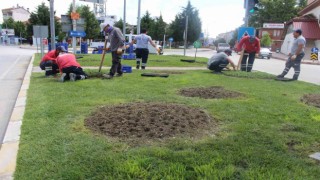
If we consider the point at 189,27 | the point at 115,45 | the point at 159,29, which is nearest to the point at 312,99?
the point at 115,45

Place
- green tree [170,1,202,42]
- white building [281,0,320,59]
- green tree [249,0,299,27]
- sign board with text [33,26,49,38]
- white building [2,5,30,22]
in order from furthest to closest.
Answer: white building [2,5,30,22], green tree [170,1,202,42], green tree [249,0,299,27], white building [281,0,320,59], sign board with text [33,26,49,38]

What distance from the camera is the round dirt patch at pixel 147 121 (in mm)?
4414

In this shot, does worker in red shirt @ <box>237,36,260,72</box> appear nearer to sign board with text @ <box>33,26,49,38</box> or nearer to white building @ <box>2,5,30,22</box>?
sign board with text @ <box>33,26,49,38</box>

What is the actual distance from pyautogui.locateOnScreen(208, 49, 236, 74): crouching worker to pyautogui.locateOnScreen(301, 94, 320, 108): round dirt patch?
15.7 feet

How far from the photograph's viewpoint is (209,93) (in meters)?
7.68

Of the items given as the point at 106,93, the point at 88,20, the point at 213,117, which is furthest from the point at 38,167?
the point at 88,20

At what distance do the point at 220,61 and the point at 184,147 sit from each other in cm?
942

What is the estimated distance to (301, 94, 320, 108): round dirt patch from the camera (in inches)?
277

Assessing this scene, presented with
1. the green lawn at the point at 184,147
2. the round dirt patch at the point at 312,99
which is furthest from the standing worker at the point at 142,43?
the green lawn at the point at 184,147

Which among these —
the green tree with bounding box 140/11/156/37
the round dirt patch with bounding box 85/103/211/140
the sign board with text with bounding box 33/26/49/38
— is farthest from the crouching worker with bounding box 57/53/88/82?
the green tree with bounding box 140/11/156/37

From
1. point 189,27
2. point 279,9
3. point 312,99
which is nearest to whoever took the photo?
point 312,99

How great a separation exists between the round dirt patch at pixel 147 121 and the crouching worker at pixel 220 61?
705cm

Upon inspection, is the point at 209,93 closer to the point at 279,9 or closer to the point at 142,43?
the point at 142,43

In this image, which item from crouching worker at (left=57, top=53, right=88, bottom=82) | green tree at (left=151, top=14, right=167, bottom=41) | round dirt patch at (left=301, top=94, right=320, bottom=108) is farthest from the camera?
green tree at (left=151, top=14, right=167, bottom=41)
